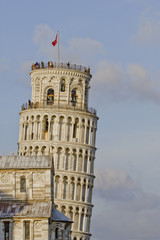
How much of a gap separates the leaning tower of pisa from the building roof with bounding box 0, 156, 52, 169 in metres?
39.7

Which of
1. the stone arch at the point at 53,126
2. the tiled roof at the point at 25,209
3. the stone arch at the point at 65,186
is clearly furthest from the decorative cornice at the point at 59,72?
the tiled roof at the point at 25,209

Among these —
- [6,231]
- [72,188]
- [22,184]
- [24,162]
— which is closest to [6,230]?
[6,231]

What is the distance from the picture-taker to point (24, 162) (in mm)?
118375

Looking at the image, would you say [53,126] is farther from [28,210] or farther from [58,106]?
[28,210]

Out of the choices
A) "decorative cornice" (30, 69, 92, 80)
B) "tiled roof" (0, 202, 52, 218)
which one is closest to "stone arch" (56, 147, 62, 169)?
"decorative cornice" (30, 69, 92, 80)

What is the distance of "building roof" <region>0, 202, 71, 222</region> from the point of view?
364ft

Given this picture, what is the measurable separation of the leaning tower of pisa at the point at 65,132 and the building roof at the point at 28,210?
144 feet

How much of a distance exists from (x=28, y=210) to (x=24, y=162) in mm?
8383

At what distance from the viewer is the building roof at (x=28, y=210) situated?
111m

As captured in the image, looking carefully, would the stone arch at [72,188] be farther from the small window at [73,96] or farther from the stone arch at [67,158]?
the small window at [73,96]

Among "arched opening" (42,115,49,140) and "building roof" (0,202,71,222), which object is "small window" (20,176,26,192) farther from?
"arched opening" (42,115,49,140)

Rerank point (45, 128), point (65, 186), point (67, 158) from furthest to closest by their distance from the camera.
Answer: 1. point (45, 128)
2. point (67, 158)
3. point (65, 186)

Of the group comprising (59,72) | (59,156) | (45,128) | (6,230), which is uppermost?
(59,72)

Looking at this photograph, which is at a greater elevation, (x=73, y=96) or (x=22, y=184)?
(x=73, y=96)
